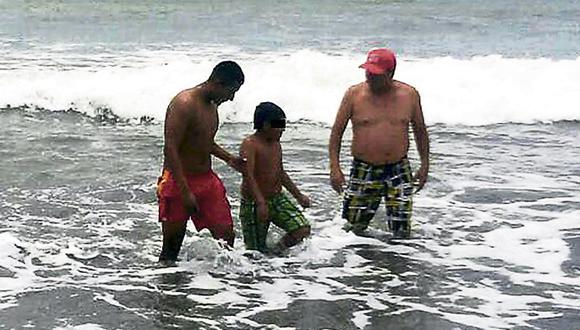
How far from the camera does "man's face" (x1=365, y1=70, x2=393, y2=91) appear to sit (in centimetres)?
666

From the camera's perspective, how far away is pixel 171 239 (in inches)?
253

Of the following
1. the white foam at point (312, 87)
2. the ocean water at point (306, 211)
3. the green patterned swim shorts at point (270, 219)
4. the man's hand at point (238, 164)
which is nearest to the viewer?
the ocean water at point (306, 211)

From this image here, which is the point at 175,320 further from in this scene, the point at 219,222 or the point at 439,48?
the point at 439,48

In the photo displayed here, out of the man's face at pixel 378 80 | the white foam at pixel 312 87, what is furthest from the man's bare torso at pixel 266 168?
the white foam at pixel 312 87

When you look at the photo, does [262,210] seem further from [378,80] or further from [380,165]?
[378,80]

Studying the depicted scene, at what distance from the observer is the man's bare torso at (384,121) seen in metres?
6.85

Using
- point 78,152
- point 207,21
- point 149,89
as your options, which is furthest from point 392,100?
point 207,21

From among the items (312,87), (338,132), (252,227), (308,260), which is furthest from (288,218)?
(312,87)

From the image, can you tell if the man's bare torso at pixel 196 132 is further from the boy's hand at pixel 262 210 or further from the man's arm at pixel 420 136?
the man's arm at pixel 420 136

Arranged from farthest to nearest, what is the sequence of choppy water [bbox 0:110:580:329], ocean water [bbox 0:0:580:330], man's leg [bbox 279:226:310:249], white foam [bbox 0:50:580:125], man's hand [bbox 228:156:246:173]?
white foam [bbox 0:50:580:125] → man's leg [bbox 279:226:310:249] → man's hand [bbox 228:156:246:173] → ocean water [bbox 0:0:580:330] → choppy water [bbox 0:110:580:329]

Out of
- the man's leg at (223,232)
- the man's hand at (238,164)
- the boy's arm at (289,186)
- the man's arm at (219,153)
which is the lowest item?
the man's leg at (223,232)

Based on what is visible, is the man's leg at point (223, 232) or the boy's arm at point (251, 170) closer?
the man's leg at point (223, 232)

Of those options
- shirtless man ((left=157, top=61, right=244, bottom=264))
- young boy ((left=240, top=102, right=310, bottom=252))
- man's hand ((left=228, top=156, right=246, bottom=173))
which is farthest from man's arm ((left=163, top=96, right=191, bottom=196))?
young boy ((left=240, top=102, right=310, bottom=252))

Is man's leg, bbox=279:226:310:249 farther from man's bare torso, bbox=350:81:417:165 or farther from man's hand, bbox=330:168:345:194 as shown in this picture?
man's bare torso, bbox=350:81:417:165
